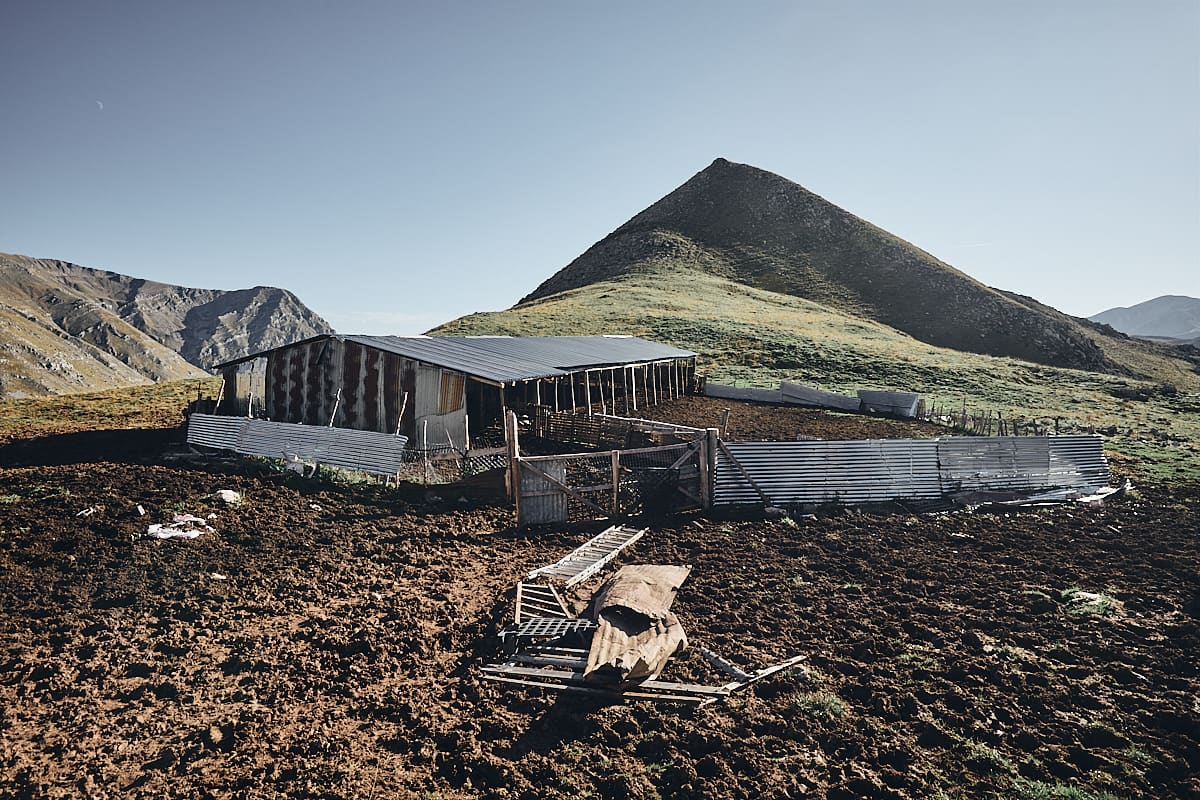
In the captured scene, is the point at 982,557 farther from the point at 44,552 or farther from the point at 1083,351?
the point at 1083,351

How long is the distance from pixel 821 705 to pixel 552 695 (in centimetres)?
312

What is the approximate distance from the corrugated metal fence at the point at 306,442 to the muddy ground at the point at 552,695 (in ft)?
10.0

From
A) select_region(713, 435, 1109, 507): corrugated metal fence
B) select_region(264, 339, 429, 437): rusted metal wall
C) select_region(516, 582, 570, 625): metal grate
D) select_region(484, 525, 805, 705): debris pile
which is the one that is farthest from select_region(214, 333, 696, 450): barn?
select_region(484, 525, 805, 705): debris pile

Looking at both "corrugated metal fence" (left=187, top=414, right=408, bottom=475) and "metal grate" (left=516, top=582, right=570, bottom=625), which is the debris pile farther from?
"corrugated metal fence" (left=187, top=414, right=408, bottom=475)

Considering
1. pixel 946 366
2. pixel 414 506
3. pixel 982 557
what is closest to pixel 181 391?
pixel 414 506

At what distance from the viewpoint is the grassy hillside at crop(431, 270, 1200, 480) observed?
30.3 m

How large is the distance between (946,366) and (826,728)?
4869 centimetres

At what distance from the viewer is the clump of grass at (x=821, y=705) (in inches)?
264

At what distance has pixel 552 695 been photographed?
23.1 ft

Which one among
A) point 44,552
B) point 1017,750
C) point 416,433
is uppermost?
point 416,433

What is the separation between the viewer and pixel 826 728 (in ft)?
21.3

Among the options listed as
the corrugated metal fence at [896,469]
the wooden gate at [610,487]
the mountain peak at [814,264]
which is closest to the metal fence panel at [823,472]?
the corrugated metal fence at [896,469]

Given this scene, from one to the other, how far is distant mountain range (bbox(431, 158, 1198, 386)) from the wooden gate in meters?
29.5

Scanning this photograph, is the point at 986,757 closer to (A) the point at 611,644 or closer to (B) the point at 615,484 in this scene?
(A) the point at 611,644
